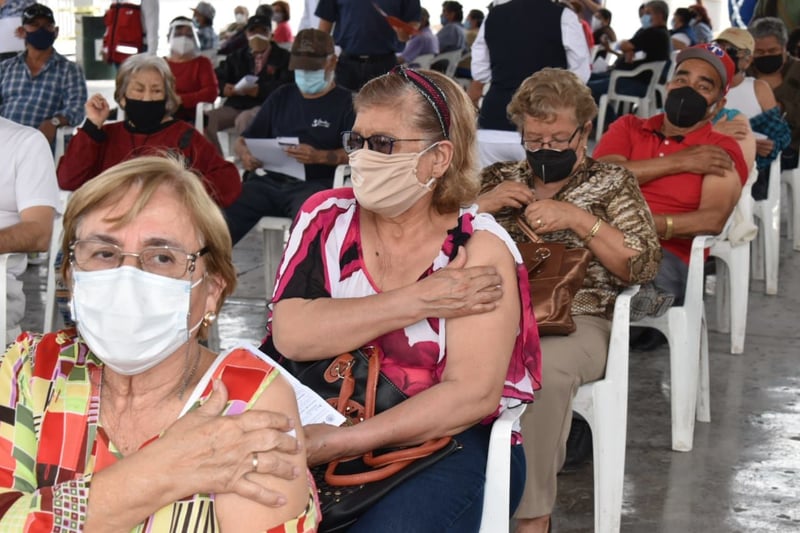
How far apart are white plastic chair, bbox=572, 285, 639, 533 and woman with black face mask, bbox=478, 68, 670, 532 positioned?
0.13 ft

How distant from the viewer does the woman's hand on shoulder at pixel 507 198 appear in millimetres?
3525

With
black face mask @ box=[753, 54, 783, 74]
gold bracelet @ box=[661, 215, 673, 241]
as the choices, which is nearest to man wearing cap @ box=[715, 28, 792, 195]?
black face mask @ box=[753, 54, 783, 74]

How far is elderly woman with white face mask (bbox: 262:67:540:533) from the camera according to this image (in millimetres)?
2359

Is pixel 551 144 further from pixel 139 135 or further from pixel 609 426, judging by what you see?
pixel 139 135

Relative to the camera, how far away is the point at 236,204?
563cm

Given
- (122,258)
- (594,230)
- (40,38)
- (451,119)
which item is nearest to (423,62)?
(40,38)

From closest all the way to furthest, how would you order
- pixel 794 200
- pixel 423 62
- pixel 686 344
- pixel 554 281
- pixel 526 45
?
pixel 554 281 → pixel 686 344 → pixel 526 45 → pixel 794 200 → pixel 423 62

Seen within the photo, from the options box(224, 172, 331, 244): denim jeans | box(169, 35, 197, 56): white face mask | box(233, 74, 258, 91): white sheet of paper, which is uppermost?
box(169, 35, 197, 56): white face mask

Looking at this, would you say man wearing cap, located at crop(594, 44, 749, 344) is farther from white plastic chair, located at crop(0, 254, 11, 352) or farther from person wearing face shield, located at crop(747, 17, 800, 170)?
person wearing face shield, located at crop(747, 17, 800, 170)

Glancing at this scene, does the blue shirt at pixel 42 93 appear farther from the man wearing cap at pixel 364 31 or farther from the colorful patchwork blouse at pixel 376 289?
the colorful patchwork blouse at pixel 376 289

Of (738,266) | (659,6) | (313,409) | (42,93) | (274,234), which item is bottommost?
(274,234)

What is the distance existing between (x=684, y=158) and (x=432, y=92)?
196 cm

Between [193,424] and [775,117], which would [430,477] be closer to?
[193,424]

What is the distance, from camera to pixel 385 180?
259 cm
